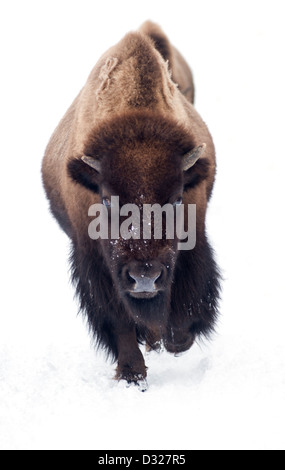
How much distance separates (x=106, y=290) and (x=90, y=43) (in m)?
17.5

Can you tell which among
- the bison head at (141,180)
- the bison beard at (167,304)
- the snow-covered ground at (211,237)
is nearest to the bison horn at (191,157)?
the bison head at (141,180)

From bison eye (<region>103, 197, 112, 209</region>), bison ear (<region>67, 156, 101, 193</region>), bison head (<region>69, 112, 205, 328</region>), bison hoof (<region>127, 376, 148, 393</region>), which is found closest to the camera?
bison head (<region>69, 112, 205, 328</region>)

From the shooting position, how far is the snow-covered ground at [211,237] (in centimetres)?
416

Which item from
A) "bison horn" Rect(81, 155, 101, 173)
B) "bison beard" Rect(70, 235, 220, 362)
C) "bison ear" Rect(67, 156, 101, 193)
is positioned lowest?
"bison beard" Rect(70, 235, 220, 362)

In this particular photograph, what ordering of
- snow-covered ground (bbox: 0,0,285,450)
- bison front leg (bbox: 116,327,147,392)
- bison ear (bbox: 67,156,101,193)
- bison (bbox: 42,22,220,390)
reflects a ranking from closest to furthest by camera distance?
1. snow-covered ground (bbox: 0,0,285,450)
2. bison (bbox: 42,22,220,390)
3. bison ear (bbox: 67,156,101,193)
4. bison front leg (bbox: 116,327,147,392)

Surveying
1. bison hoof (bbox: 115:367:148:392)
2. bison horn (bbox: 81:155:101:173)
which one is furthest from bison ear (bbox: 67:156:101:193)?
bison hoof (bbox: 115:367:148:392)

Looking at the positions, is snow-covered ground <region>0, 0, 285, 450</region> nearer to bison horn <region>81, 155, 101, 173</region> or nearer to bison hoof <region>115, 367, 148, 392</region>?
bison hoof <region>115, 367, 148, 392</region>

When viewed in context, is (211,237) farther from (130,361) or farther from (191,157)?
(191,157)

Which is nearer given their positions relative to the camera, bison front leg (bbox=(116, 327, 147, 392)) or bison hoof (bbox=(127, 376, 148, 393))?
bison hoof (bbox=(127, 376, 148, 393))

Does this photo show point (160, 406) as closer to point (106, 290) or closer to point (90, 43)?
point (106, 290)

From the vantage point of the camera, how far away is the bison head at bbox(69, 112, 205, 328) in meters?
4.29

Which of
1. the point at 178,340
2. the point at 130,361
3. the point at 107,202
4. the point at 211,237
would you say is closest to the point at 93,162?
the point at 107,202

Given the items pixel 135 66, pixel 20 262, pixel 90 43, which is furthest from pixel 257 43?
pixel 135 66

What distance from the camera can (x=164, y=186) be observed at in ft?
14.5
